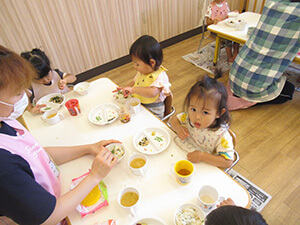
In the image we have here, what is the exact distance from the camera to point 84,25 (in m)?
3.09

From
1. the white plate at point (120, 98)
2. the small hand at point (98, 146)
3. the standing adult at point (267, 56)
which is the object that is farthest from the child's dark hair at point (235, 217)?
the standing adult at point (267, 56)

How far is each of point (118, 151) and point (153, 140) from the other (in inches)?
8.9

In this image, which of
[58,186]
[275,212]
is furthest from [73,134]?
[275,212]

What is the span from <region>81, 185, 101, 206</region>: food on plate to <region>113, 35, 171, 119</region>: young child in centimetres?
83

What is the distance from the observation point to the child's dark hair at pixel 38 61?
5.55ft

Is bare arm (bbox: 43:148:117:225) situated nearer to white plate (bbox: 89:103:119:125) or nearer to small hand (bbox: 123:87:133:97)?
white plate (bbox: 89:103:119:125)

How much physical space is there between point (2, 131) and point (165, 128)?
860 mm

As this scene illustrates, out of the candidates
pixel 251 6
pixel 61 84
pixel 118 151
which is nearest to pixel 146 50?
pixel 118 151

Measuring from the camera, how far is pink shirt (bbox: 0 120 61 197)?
837mm

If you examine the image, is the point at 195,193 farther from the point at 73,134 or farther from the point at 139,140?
the point at 73,134

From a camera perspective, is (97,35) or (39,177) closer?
(39,177)

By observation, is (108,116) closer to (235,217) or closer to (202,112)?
(202,112)

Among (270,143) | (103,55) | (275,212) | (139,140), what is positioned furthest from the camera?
(103,55)

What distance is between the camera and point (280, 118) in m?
2.49
